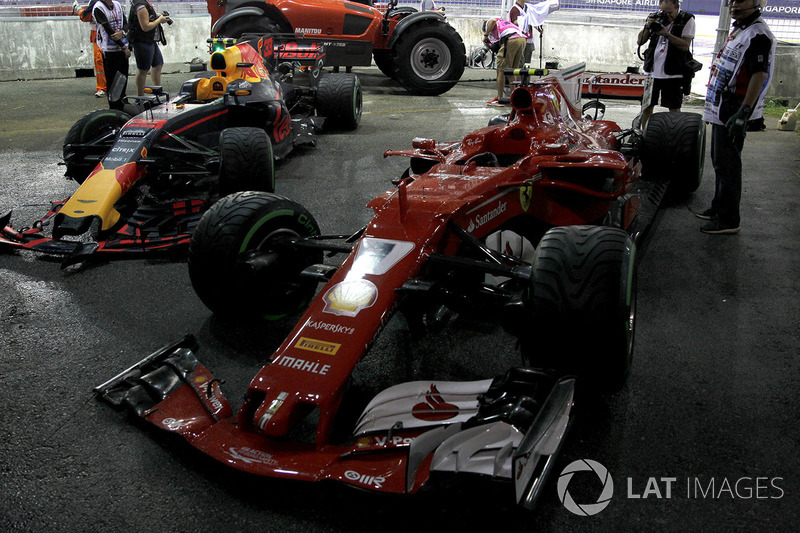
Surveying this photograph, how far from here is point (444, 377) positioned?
3.30 m

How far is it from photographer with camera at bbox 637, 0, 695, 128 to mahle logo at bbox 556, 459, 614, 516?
5.68 meters

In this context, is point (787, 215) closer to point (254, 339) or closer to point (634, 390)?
point (634, 390)

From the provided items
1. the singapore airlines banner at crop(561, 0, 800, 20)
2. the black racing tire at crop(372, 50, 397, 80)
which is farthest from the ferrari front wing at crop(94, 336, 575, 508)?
the singapore airlines banner at crop(561, 0, 800, 20)

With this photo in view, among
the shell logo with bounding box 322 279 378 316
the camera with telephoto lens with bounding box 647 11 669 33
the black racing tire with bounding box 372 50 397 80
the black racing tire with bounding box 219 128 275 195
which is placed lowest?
the shell logo with bounding box 322 279 378 316

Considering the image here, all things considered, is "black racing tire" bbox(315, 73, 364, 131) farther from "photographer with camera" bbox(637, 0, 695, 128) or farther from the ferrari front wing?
the ferrari front wing

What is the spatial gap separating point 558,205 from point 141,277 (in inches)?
111

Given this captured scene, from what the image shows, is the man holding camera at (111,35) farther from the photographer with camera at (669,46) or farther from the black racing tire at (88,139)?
the photographer with camera at (669,46)

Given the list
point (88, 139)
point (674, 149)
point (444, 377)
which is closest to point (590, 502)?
point (444, 377)

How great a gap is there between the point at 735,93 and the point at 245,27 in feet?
26.0

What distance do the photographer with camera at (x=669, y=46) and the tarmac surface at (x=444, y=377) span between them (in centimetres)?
190

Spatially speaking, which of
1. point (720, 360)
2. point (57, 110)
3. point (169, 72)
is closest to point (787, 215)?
point (720, 360)

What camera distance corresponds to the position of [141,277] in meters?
4.55

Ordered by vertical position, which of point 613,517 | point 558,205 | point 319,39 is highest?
point 319,39

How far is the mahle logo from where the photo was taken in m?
2.44
